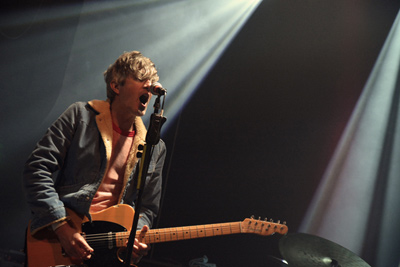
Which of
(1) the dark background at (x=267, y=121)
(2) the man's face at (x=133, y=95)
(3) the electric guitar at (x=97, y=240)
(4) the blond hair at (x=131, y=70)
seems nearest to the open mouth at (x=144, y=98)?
(2) the man's face at (x=133, y=95)

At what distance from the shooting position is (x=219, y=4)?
4.01m

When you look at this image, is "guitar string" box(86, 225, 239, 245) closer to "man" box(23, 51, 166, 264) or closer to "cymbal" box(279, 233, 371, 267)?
"man" box(23, 51, 166, 264)

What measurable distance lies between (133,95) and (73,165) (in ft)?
2.04

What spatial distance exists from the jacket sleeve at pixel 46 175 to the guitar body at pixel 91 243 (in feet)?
0.27

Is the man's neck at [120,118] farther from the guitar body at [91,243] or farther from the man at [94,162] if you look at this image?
the guitar body at [91,243]

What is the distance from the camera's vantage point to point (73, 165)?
2225mm

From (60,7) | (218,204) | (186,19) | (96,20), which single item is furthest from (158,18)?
(218,204)

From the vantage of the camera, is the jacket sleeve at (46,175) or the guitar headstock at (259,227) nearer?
the jacket sleeve at (46,175)

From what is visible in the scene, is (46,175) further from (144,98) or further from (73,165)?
(144,98)

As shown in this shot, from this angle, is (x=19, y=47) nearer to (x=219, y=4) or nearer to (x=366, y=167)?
(x=219, y=4)

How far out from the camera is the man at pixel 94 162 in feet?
6.67

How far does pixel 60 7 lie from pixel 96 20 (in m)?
0.35

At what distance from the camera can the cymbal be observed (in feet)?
8.21

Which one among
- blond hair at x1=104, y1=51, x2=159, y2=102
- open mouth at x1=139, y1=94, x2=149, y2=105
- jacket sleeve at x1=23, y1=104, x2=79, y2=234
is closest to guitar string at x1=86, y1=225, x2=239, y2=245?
jacket sleeve at x1=23, y1=104, x2=79, y2=234
